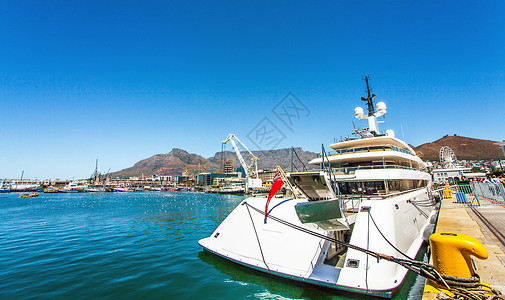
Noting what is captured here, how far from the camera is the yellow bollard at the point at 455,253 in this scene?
13.6ft

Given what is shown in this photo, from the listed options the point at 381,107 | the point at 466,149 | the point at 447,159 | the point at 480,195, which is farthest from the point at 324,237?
the point at 466,149

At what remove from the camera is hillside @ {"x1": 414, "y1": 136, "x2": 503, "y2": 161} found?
511ft

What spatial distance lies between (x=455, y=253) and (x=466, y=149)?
240 meters

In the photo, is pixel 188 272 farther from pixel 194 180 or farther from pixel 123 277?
pixel 194 180

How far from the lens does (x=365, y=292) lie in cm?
606

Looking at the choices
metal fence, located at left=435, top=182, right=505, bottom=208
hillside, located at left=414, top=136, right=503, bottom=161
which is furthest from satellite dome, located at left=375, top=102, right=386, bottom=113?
hillside, located at left=414, top=136, right=503, bottom=161

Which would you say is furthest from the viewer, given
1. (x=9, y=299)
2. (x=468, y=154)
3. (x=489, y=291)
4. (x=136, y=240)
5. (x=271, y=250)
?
(x=468, y=154)

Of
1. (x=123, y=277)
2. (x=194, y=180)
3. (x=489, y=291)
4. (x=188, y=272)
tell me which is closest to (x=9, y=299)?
(x=123, y=277)

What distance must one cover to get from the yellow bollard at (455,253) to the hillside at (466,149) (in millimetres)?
182616

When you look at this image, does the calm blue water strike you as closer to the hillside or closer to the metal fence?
the metal fence

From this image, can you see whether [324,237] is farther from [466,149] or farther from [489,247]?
[466,149]

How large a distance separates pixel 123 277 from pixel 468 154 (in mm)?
229981

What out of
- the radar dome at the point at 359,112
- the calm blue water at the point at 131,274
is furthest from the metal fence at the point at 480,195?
the calm blue water at the point at 131,274

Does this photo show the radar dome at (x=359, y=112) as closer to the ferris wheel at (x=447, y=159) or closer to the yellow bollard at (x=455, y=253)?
the yellow bollard at (x=455, y=253)
